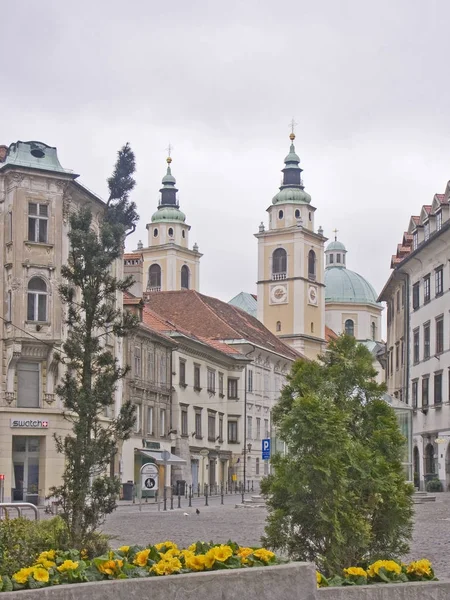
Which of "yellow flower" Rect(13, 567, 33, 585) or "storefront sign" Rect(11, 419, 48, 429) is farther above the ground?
"storefront sign" Rect(11, 419, 48, 429)

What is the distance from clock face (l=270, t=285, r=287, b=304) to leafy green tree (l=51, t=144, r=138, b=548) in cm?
11059

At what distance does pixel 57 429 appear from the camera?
148 feet

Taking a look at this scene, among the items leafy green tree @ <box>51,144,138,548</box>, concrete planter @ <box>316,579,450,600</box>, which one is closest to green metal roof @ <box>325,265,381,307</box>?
leafy green tree @ <box>51,144,138,548</box>

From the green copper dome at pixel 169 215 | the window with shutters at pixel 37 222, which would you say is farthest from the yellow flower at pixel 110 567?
the green copper dome at pixel 169 215

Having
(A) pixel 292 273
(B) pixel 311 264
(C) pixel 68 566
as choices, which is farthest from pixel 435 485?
(B) pixel 311 264

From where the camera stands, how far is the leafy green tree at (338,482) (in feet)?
36.3

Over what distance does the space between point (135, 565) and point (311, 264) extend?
121 meters

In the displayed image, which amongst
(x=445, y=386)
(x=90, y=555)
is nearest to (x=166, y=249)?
(x=445, y=386)

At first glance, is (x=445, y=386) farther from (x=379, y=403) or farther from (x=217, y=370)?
(x=379, y=403)

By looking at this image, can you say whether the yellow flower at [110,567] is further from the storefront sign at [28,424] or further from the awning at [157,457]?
the awning at [157,457]

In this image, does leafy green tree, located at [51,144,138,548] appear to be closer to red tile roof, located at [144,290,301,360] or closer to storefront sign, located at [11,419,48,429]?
storefront sign, located at [11,419,48,429]

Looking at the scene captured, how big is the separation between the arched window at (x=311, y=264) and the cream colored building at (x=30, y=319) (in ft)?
277

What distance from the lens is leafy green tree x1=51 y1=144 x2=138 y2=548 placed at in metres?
14.6

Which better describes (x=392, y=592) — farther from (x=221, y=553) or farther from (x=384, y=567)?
(x=221, y=553)
